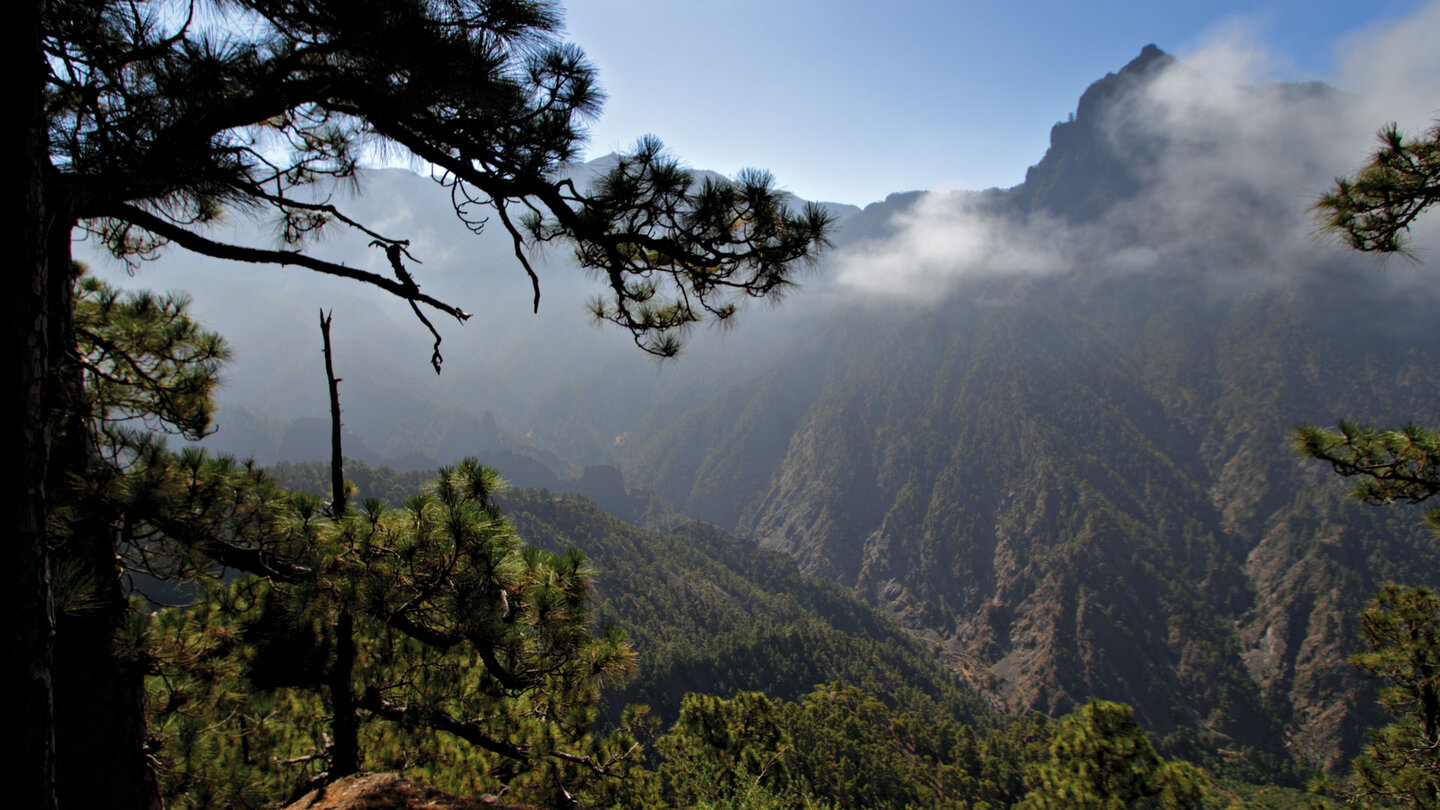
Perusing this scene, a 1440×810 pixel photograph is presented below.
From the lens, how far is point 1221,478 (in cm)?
16012

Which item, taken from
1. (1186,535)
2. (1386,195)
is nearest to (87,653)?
(1386,195)

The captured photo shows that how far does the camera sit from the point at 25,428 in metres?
1.76

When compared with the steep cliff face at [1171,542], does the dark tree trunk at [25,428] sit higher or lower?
higher

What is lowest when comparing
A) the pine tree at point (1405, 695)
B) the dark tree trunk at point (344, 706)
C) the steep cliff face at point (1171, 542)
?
the steep cliff face at point (1171, 542)

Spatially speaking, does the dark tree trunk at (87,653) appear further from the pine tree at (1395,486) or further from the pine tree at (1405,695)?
the pine tree at (1405,695)

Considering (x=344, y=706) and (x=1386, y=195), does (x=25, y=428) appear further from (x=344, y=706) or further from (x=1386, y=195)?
(x=1386, y=195)

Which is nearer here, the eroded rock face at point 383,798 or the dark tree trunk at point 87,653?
the dark tree trunk at point 87,653

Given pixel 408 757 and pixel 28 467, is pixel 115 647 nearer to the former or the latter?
pixel 28 467

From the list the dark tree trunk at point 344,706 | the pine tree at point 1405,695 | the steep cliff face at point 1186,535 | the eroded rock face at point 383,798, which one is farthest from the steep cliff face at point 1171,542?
the dark tree trunk at point 344,706

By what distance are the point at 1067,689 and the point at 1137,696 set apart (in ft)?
45.1

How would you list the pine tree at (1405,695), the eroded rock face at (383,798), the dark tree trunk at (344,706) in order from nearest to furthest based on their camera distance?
the eroded rock face at (383,798) → the dark tree trunk at (344,706) → the pine tree at (1405,695)

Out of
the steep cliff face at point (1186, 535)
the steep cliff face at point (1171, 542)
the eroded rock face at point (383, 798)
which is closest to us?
the eroded rock face at point (383, 798)

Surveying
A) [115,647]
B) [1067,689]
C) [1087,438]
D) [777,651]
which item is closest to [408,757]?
[115,647]

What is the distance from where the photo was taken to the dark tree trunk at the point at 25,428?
5.34 feet
